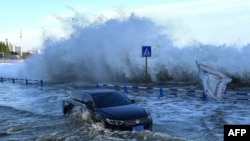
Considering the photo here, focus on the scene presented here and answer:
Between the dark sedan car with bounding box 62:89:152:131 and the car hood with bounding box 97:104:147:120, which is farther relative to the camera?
the car hood with bounding box 97:104:147:120

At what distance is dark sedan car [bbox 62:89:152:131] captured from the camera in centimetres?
1213

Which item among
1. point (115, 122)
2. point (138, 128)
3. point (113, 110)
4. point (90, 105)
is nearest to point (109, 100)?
point (90, 105)

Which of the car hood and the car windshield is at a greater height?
the car windshield

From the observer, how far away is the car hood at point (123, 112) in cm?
1226

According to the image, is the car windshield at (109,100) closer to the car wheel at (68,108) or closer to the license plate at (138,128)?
the car wheel at (68,108)

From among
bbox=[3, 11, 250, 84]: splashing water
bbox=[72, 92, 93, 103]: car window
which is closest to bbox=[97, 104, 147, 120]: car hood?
bbox=[72, 92, 93, 103]: car window

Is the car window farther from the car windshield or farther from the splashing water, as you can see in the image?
the splashing water

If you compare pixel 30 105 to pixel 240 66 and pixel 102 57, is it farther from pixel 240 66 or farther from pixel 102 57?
pixel 102 57

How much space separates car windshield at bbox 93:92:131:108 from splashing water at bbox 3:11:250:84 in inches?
709

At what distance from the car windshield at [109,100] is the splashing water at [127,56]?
18.0 metres

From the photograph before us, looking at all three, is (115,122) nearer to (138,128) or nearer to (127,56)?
(138,128)

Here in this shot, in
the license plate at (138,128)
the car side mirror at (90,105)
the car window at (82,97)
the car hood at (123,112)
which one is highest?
the car window at (82,97)

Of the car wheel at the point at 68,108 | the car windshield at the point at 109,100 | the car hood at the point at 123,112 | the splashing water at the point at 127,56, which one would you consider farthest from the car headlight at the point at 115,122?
the splashing water at the point at 127,56

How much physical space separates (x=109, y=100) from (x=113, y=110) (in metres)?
1.11
